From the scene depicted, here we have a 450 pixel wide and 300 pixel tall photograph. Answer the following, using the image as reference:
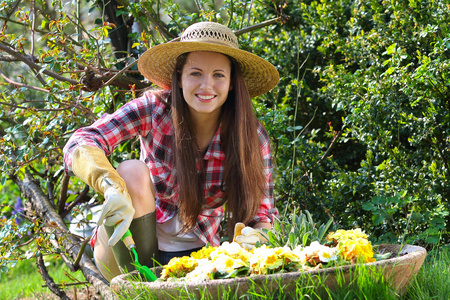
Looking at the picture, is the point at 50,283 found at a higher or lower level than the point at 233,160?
lower

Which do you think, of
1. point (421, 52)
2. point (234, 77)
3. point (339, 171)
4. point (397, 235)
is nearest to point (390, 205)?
point (397, 235)

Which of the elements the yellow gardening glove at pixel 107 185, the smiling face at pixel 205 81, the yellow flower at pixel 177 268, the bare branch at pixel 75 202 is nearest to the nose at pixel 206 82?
the smiling face at pixel 205 81

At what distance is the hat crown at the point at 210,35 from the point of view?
6.61ft

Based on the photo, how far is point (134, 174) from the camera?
6.04ft

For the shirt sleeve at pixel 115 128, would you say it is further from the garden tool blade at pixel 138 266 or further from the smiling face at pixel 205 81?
the garden tool blade at pixel 138 266

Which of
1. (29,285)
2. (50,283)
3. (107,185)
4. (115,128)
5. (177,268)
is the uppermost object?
(115,128)

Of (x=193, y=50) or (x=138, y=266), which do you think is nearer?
(x=138, y=266)

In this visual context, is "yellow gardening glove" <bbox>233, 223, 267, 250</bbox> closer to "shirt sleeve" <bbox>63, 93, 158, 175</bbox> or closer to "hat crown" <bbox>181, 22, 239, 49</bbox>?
"shirt sleeve" <bbox>63, 93, 158, 175</bbox>

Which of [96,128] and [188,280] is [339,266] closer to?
[188,280]

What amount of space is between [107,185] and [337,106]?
1264 millimetres

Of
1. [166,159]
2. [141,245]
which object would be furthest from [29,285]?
[141,245]

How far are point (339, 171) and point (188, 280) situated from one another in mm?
1333

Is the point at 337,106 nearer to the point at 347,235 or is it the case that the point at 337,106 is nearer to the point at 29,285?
the point at 347,235

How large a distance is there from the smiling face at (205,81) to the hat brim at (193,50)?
0.04 metres
